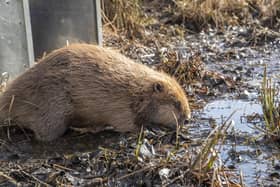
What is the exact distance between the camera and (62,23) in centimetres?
611

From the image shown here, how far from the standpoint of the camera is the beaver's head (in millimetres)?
4473

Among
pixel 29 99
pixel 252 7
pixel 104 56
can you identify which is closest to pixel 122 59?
pixel 104 56

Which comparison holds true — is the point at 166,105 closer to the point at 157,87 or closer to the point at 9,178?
the point at 157,87

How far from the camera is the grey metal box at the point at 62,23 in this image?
19.7 feet

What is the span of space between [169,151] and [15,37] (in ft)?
6.67

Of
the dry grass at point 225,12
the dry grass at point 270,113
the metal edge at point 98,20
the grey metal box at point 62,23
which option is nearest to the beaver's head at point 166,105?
the dry grass at point 270,113

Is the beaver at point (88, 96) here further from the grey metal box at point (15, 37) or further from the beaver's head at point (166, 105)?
the grey metal box at point (15, 37)

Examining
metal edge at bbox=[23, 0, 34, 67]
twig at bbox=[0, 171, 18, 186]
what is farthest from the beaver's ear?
metal edge at bbox=[23, 0, 34, 67]

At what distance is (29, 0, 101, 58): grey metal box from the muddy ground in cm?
77

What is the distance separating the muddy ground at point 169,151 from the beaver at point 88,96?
99 millimetres

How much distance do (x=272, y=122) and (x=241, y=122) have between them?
54 centimetres

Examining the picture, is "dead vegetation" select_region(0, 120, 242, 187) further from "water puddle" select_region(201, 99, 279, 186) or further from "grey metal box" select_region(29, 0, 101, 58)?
"grey metal box" select_region(29, 0, 101, 58)

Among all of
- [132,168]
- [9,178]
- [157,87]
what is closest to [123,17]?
[157,87]

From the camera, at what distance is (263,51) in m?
6.99
